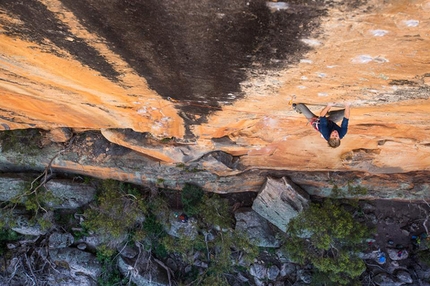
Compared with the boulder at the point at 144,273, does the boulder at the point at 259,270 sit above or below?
above

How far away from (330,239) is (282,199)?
4.56ft

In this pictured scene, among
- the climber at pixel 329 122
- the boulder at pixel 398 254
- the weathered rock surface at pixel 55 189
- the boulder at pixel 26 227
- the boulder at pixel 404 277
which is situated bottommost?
the boulder at pixel 26 227

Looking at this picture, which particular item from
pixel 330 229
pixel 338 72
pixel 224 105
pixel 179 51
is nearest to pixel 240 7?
pixel 179 51

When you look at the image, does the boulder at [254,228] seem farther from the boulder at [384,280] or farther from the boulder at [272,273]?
the boulder at [384,280]

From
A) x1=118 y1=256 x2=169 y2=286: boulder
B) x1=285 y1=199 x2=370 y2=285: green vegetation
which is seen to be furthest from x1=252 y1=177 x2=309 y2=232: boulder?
x1=118 y1=256 x2=169 y2=286: boulder

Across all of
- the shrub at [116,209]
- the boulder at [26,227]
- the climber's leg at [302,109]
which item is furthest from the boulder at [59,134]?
the climber's leg at [302,109]

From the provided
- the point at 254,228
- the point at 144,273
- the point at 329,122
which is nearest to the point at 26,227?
the point at 144,273

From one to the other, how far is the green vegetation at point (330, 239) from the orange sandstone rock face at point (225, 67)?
212 centimetres

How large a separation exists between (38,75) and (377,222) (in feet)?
28.8

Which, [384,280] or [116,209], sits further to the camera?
[384,280]

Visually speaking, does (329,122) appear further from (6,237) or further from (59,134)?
(6,237)

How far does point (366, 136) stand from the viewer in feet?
18.7

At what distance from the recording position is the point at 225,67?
3.38 m

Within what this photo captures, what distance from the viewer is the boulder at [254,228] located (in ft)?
29.6
